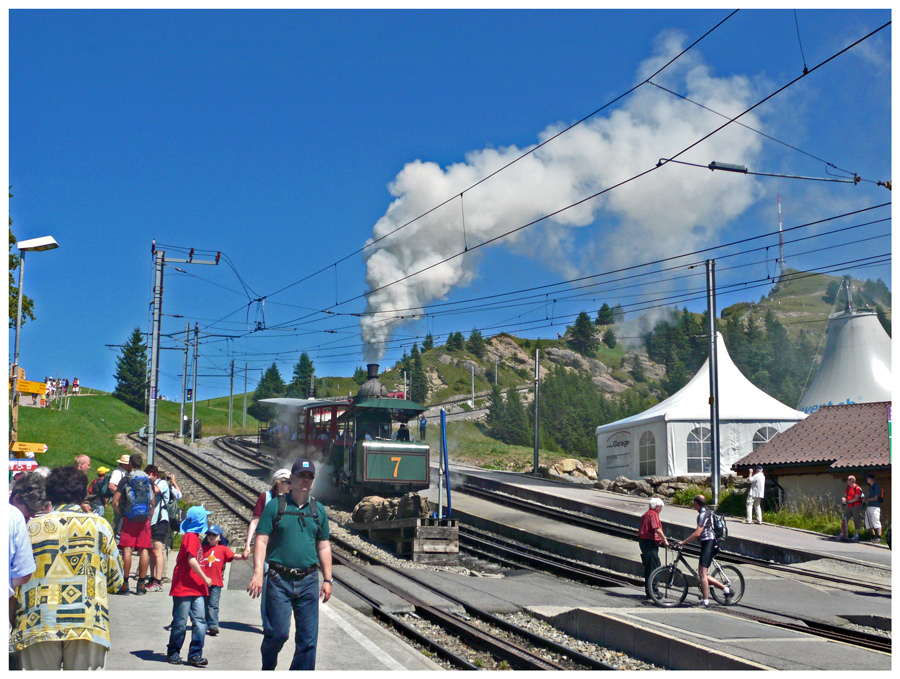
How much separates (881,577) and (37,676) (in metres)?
15.0

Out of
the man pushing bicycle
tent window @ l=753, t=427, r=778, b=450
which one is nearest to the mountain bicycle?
the man pushing bicycle

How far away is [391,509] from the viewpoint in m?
20.0

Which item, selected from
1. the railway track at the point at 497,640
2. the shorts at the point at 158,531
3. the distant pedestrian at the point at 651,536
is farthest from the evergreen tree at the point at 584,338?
the shorts at the point at 158,531

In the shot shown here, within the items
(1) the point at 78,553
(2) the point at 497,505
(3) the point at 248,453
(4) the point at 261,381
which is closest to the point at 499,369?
(4) the point at 261,381

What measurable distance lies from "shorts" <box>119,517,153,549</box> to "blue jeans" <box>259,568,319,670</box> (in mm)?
4819

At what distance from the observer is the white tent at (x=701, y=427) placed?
3158 centimetres

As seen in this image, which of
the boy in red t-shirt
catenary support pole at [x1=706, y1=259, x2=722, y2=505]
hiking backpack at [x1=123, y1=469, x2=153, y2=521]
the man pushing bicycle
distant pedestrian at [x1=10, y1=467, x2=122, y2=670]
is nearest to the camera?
distant pedestrian at [x1=10, y1=467, x2=122, y2=670]

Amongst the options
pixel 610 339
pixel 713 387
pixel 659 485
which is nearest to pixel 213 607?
pixel 713 387

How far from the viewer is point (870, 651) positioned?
27.5 feet

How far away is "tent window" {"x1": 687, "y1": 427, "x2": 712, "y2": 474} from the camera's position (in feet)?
104

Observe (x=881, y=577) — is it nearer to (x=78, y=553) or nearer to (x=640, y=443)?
(x=78, y=553)

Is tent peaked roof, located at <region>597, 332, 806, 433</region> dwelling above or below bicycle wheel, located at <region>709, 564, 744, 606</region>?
above

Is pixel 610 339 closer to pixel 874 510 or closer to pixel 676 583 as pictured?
pixel 874 510

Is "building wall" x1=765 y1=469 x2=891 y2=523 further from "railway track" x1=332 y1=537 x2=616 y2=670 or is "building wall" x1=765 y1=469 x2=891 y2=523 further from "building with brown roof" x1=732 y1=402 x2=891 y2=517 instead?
"railway track" x1=332 y1=537 x2=616 y2=670
